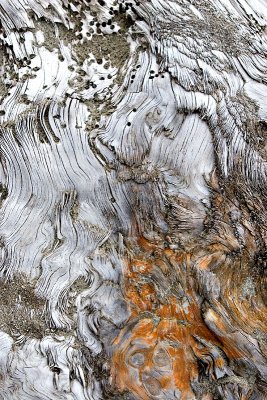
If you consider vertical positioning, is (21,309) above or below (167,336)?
below

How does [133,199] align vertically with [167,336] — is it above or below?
above

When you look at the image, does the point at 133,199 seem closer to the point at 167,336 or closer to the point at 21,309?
the point at 167,336

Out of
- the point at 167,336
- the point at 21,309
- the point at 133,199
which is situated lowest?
the point at 21,309

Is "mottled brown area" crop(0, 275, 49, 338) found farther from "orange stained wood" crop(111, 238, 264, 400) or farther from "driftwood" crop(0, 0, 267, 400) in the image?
"orange stained wood" crop(111, 238, 264, 400)

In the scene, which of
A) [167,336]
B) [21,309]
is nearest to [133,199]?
[167,336]

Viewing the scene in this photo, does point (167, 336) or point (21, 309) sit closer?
point (167, 336)

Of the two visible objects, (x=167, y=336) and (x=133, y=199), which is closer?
(x=167, y=336)

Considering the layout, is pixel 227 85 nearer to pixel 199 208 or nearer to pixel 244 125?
pixel 244 125

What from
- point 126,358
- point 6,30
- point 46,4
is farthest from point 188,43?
point 126,358
